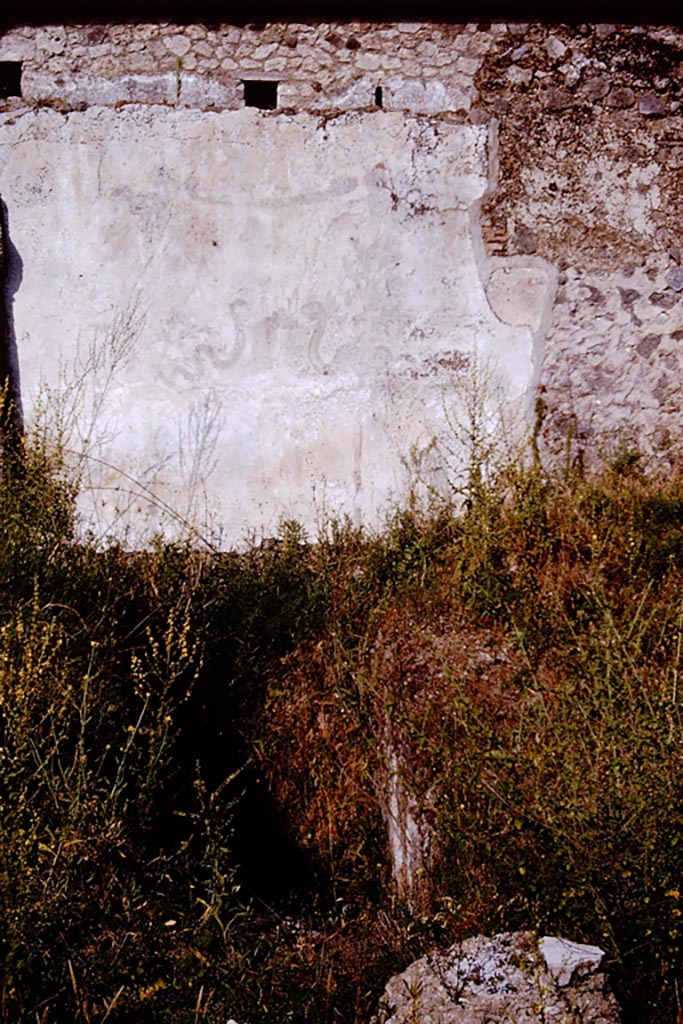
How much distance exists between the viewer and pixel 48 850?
2969 millimetres

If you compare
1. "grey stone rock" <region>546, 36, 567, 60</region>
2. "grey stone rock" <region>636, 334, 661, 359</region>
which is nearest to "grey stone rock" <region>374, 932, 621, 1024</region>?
"grey stone rock" <region>636, 334, 661, 359</region>

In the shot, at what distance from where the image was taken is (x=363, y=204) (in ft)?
18.0

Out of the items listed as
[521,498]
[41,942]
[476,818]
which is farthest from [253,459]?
[41,942]

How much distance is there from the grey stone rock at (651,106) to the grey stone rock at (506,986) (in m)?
4.45

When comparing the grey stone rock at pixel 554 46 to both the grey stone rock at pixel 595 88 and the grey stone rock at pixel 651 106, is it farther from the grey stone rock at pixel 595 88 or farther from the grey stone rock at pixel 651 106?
the grey stone rock at pixel 651 106

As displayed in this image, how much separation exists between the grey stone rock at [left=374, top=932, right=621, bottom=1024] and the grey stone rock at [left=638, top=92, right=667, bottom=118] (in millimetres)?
4450

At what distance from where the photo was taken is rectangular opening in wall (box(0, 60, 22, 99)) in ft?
17.9

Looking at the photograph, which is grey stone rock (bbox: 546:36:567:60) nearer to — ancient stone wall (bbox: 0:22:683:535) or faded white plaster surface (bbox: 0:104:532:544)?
ancient stone wall (bbox: 0:22:683:535)

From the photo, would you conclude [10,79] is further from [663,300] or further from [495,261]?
[663,300]

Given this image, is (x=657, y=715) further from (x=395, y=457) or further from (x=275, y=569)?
(x=395, y=457)

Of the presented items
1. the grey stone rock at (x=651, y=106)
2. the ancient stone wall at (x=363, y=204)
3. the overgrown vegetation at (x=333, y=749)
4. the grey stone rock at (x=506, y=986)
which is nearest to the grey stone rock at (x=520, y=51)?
the ancient stone wall at (x=363, y=204)

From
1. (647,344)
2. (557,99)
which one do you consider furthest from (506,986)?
(557,99)

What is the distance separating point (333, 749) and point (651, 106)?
12.7 feet

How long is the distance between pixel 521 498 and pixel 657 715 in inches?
86.3
